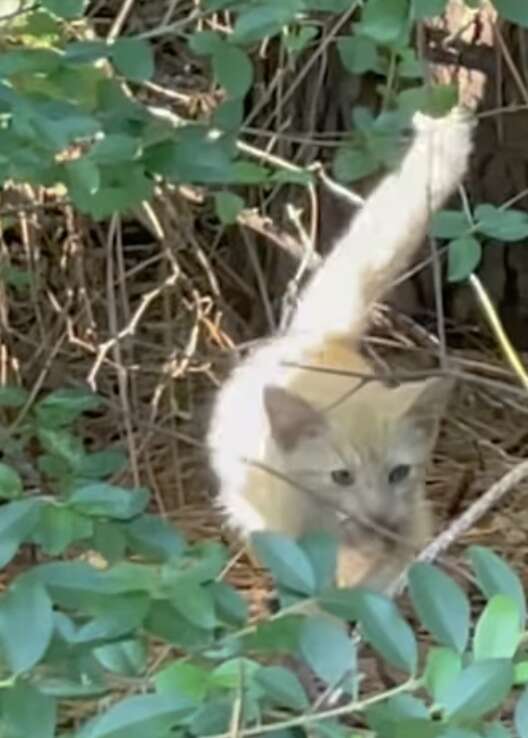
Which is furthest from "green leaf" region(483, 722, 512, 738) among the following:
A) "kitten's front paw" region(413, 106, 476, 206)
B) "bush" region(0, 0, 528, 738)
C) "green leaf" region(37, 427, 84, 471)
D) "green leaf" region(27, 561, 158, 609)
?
"kitten's front paw" region(413, 106, 476, 206)

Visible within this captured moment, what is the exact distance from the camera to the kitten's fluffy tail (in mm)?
2967

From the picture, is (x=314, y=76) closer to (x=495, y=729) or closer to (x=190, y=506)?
(x=190, y=506)

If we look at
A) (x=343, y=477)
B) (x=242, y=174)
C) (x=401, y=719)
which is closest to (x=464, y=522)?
(x=242, y=174)

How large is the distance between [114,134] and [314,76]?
2633 mm

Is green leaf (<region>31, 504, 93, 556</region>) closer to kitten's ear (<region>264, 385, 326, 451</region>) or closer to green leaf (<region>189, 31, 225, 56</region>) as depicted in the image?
green leaf (<region>189, 31, 225, 56</region>)

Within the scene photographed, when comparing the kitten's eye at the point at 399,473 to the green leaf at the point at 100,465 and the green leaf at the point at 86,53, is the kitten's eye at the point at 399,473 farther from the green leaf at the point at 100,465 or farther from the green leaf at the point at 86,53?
the green leaf at the point at 86,53

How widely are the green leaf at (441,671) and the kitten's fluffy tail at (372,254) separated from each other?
1.90m

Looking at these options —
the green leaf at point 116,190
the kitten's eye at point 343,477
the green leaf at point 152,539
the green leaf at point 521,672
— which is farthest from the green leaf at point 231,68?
the kitten's eye at point 343,477

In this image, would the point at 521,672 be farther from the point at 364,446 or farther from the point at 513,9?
the point at 364,446

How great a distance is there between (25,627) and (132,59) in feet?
2.04

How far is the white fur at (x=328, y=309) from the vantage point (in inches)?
120

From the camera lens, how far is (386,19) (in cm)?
145

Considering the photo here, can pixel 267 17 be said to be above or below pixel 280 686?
above

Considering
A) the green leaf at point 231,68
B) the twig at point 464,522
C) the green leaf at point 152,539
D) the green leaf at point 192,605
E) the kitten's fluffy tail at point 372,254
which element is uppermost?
the green leaf at point 231,68
